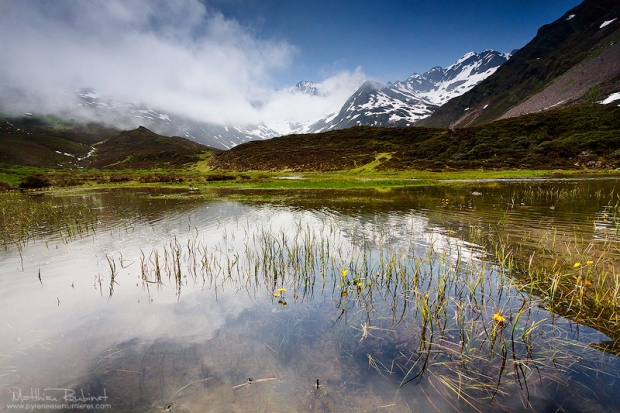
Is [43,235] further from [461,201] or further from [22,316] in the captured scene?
[461,201]

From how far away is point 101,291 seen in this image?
8.30 m

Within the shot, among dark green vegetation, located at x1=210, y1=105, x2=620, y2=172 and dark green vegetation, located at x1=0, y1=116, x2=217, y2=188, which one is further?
dark green vegetation, located at x1=210, y1=105, x2=620, y2=172

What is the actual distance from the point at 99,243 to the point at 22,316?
7.58 m

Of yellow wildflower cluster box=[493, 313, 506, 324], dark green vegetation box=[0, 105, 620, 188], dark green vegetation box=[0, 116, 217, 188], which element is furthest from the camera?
dark green vegetation box=[0, 116, 217, 188]

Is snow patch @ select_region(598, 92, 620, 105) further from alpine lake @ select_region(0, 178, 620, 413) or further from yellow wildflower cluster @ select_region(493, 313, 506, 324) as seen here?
yellow wildflower cluster @ select_region(493, 313, 506, 324)

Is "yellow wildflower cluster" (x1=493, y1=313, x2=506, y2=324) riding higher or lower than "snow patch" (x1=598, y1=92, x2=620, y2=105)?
lower

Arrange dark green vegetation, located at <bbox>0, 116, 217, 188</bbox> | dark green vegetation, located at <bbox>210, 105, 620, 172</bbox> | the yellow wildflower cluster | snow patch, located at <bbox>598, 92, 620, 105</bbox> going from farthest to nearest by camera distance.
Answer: snow patch, located at <bbox>598, 92, 620, 105</bbox> < dark green vegetation, located at <bbox>210, 105, 620, 172</bbox> < dark green vegetation, located at <bbox>0, 116, 217, 188</bbox> < the yellow wildflower cluster

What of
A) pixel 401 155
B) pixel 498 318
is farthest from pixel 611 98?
pixel 498 318

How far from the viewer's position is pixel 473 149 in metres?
74.8

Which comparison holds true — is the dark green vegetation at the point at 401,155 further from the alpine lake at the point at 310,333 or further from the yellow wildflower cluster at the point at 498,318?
the yellow wildflower cluster at the point at 498,318

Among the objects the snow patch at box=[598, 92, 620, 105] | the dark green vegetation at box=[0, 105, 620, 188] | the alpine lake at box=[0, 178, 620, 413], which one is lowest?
the alpine lake at box=[0, 178, 620, 413]

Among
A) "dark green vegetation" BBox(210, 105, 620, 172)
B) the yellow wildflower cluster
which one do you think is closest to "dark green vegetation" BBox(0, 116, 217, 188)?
"dark green vegetation" BBox(210, 105, 620, 172)

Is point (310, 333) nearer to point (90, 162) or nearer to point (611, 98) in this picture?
point (611, 98)

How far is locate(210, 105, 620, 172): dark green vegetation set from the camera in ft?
216
